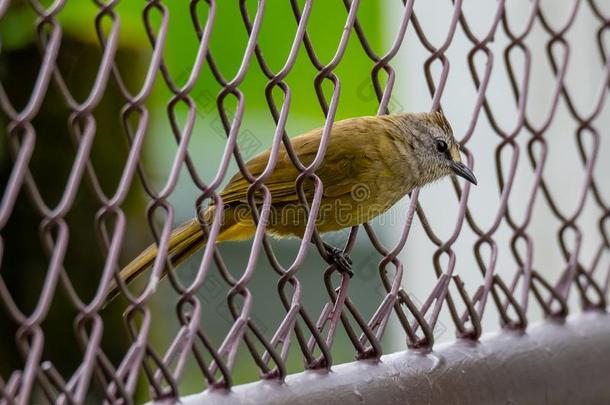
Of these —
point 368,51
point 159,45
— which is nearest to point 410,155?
point 368,51

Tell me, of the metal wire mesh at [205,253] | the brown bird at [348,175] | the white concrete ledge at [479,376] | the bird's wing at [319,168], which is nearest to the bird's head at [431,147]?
the brown bird at [348,175]

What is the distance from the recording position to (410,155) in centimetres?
383

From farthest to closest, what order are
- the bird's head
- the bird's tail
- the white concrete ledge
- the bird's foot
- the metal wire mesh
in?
the bird's head, the bird's tail, the bird's foot, the white concrete ledge, the metal wire mesh

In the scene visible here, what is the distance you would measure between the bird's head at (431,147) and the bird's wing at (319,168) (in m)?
0.24

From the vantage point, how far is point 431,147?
3.90 meters

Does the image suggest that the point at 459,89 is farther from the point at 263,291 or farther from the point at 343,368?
the point at 343,368

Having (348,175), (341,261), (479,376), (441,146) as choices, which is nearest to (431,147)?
(441,146)

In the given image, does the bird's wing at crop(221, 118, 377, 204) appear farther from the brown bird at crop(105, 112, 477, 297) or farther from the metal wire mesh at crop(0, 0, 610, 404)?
the metal wire mesh at crop(0, 0, 610, 404)

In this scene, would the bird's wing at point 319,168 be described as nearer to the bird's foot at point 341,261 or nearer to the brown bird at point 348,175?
the brown bird at point 348,175

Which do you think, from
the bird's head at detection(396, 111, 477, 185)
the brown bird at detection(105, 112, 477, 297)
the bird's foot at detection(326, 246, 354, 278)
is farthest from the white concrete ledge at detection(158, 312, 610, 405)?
Result: the bird's head at detection(396, 111, 477, 185)

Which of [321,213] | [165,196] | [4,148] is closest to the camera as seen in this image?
[165,196]

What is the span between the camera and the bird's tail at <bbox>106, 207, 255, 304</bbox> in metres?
2.58

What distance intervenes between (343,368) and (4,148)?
8.29 ft

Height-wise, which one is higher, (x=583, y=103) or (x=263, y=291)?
(x=583, y=103)
